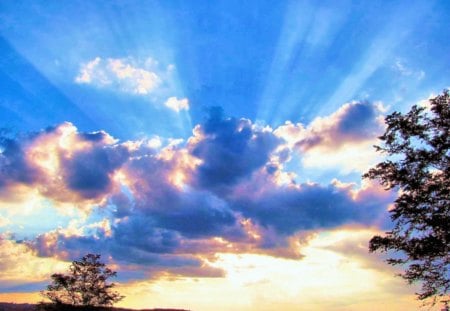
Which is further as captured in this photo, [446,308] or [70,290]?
[70,290]

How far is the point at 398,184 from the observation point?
2789cm

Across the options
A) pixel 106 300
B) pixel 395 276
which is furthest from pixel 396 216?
pixel 106 300

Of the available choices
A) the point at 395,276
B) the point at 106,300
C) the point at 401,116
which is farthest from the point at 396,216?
the point at 106,300

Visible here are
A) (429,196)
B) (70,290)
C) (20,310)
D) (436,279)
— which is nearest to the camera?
(429,196)

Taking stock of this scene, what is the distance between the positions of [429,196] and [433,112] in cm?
557

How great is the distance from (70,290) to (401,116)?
121ft

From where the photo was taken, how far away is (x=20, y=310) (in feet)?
127

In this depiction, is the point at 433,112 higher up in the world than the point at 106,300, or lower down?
higher up

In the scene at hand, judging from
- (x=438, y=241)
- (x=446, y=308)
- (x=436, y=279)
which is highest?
(x=438, y=241)

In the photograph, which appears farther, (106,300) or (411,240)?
(106,300)

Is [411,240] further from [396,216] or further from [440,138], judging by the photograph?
[440,138]

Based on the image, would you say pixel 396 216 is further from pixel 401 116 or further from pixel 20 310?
pixel 20 310

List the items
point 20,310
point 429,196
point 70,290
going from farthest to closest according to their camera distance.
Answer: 1. point 70,290
2. point 20,310
3. point 429,196

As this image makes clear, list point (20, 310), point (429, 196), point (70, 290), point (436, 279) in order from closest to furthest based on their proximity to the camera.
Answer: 1. point (429, 196)
2. point (436, 279)
3. point (20, 310)
4. point (70, 290)
